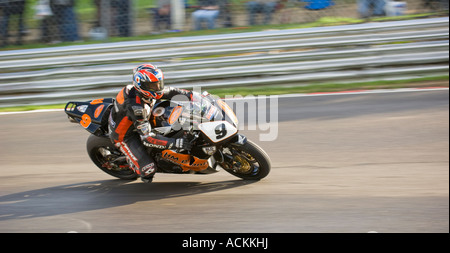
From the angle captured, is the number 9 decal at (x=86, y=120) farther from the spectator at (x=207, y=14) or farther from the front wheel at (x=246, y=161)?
the spectator at (x=207, y=14)

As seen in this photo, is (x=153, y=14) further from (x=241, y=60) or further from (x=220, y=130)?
(x=220, y=130)

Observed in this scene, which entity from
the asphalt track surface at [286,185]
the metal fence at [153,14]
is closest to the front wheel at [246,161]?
the asphalt track surface at [286,185]

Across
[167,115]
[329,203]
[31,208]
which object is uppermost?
[167,115]

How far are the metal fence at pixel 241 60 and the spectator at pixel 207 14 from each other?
391 mm

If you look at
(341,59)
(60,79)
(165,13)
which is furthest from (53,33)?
(341,59)

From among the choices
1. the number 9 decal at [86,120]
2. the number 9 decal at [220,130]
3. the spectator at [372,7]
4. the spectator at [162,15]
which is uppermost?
the spectator at [372,7]

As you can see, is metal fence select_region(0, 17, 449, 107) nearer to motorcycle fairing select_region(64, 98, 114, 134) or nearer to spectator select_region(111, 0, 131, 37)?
spectator select_region(111, 0, 131, 37)

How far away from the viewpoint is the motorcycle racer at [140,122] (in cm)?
541

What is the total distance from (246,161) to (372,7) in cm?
595

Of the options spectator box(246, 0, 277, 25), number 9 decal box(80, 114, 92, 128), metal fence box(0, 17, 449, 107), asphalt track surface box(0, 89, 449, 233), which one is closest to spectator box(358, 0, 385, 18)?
metal fence box(0, 17, 449, 107)

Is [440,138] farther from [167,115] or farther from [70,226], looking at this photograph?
[70,226]

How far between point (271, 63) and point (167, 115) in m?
4.76

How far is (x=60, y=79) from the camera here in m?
10.2

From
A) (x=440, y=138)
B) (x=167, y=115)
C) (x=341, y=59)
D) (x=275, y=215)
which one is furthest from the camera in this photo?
(x=341, y=59)
